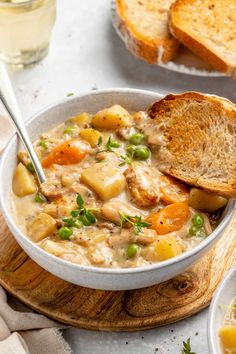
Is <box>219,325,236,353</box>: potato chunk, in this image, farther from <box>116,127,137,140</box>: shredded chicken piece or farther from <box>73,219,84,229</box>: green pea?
<box>116,127,137,140</box>: shredded chicken piece

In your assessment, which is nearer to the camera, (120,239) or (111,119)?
(120,239)

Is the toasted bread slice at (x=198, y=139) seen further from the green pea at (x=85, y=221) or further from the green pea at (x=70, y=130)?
the green pea at (x=85, y=221)

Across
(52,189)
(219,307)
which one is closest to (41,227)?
(52,189)

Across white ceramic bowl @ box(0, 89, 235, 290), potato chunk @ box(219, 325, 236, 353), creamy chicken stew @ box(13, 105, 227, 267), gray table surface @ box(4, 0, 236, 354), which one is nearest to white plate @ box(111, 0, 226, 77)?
gray table surface @ box(4, 0, 236, 354)

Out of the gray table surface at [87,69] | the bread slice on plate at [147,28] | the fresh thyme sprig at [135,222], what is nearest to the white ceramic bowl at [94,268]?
the fresh thyme sprig at [135,222]

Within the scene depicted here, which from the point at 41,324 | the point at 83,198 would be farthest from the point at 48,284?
the point at 83,198

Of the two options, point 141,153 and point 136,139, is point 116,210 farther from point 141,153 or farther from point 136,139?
point 136,139

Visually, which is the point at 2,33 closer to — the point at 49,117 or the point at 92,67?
the point at 92,67
